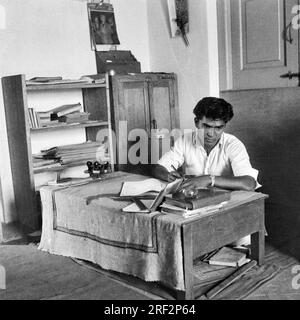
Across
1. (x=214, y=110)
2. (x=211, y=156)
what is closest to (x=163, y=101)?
(x=211, y=156)

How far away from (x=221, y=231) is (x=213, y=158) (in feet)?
2.64

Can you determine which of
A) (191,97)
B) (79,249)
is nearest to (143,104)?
(191,97)

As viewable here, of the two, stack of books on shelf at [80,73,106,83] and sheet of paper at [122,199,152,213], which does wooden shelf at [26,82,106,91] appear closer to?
stack of books on shelf at [80,73,106,83]

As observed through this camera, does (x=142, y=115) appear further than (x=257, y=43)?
Yes

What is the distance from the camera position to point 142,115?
4.81m

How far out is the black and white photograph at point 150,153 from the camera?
2.73 m

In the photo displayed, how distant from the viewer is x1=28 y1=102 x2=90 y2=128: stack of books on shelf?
4.14 metres

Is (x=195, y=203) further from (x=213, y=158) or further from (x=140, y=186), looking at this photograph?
(x=213, y=158)

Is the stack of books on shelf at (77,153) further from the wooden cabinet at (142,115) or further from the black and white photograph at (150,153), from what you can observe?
the wooden cabinet at (142,115)

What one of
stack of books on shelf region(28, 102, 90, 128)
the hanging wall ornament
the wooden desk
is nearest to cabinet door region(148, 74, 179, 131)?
the hanging wall ornament

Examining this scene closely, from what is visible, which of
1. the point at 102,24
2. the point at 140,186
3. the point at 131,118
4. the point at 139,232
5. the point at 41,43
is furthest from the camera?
the point at 102,24

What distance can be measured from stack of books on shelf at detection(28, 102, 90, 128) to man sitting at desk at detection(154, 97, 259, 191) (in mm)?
1307

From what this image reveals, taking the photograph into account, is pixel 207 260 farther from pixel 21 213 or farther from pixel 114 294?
pixel 21 213

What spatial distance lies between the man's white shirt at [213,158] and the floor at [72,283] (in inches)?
28.5
